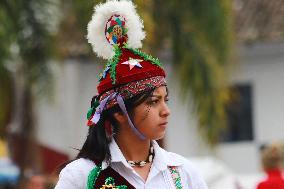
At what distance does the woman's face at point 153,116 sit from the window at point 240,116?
1136 cm

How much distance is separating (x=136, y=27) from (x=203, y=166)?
6228 mm

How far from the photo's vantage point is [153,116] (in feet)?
11.1

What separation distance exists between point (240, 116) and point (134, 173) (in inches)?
465

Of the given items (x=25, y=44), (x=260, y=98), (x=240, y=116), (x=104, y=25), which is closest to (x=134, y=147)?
(x=104, y=25)

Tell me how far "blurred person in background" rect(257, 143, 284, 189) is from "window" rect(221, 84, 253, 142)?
8333mm

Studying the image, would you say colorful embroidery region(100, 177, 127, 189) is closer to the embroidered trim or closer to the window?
the embroidered trim

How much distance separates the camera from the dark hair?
3.43 metres

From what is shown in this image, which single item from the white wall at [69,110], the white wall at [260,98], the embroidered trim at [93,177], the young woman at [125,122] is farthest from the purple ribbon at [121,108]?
the white wall at [69,110]

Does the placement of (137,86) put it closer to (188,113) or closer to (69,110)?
(188,113)

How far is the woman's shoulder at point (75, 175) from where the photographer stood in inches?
133

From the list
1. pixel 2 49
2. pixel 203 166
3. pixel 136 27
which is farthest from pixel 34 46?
pixel 136 27

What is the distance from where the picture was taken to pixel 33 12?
10.7 metres

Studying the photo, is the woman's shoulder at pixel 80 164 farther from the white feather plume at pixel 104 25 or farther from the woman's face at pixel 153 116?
the white feather plume at pixel 104 25

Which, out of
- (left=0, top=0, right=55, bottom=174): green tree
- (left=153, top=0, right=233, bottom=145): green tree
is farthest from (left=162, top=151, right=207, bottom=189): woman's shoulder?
(left=153, top=0, right=233, bottom=145): green tree
